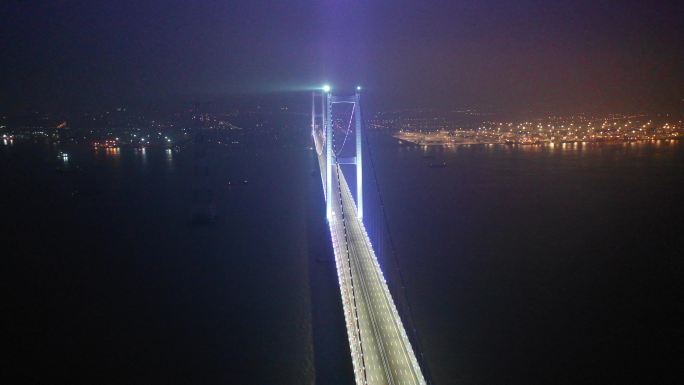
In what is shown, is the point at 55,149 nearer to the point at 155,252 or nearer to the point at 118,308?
the point at 155,252

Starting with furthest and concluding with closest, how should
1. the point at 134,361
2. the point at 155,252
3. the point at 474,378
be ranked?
1. the point at 155,252
2. the point at 134,361
3. the point at 474,378

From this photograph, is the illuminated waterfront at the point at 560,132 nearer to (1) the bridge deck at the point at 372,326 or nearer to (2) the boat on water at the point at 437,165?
(2) the boat on water at the point at 437,165

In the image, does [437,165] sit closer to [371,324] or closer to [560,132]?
[371,324]

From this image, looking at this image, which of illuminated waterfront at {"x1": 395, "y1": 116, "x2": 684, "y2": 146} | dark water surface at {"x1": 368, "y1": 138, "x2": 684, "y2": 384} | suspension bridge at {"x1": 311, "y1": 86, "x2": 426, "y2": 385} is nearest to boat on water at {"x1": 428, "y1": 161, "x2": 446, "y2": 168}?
dark water surface at {"x1": 368, "y1": 138, "x2": 684, "y2": 384}

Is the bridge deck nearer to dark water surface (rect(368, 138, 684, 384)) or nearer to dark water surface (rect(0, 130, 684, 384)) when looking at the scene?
dark water surface (rect(0, 130, 684, 384))

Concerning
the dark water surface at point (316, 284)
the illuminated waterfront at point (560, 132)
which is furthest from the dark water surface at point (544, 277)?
the illuminated waterfront at point (560, 132)

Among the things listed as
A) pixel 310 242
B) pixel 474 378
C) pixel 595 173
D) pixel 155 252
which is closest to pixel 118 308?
pixel 155 252
